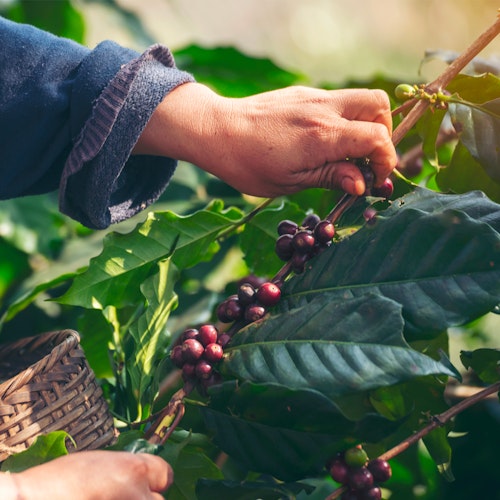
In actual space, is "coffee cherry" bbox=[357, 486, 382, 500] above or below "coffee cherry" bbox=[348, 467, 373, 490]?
below

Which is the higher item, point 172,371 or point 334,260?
point 334,260

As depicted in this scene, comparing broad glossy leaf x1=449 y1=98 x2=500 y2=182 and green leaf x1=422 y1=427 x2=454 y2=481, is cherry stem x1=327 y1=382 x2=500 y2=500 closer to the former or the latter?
green leaf x1=422 y1=427 x2=454 y2=481

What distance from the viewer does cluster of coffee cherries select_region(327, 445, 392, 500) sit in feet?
2.13

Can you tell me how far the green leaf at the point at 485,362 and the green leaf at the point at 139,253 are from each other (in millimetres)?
301

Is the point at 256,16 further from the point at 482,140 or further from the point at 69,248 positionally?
the point at 482,140

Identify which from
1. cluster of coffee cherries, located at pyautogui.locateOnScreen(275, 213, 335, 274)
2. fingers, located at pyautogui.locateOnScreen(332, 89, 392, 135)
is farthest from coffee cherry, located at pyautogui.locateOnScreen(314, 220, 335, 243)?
fingers, located at pyautogui.locateOnScreen(332, 89, 392, 135)

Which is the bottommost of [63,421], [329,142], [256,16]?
[256,16]

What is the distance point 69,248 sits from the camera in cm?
125

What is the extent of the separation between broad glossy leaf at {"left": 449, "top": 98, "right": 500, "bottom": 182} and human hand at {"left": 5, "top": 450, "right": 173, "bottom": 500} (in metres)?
0.45

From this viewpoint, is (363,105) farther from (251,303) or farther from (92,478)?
(92,478)

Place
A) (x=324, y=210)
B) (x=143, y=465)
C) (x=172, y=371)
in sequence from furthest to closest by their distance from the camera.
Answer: (x=172, y=371) < (x=324, y=210) < (x=143, y=465)

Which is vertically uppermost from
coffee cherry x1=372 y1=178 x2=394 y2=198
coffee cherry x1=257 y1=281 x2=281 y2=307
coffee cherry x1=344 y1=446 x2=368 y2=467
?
coffee cherry x1=372 y1=178 x2=394 y2=198

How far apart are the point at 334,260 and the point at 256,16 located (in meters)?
3.58

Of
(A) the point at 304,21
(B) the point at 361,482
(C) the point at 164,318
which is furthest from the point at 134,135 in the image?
(A) the point at 304,21
